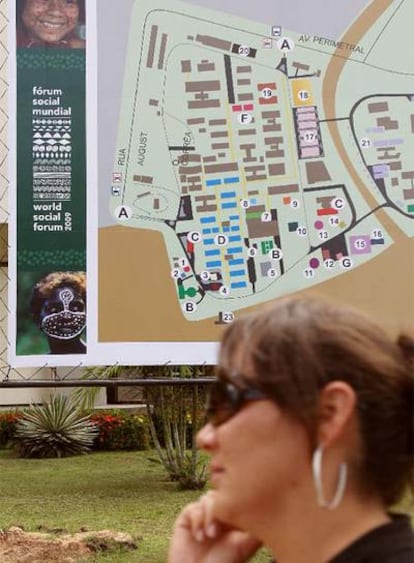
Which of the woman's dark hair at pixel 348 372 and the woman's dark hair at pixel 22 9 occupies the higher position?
the woman's dark hair at pixel 22 9

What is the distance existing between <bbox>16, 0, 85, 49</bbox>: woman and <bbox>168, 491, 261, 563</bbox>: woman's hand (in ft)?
12.7

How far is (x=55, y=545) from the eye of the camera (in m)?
5.60

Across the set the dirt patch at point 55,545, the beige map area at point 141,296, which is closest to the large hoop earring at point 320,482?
the beige map area at point 141,296

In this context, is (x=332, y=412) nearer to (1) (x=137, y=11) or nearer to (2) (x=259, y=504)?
(2) (x=259, y=504)

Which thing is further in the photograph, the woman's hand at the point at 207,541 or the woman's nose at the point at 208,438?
the woman's hand at the point at 207,541

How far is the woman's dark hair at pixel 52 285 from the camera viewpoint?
15.6 ft

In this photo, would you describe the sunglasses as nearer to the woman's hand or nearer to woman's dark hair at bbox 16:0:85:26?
the woman's hand

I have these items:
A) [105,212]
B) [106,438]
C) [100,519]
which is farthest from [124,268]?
[106,438]

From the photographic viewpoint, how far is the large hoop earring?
1.12 metres

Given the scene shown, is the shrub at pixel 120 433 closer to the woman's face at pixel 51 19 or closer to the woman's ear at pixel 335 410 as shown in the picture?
the woman's face at pixel 51 19

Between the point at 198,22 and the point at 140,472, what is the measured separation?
233 inches

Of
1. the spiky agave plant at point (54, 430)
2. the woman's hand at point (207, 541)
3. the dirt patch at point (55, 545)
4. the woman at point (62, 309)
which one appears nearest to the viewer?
the woman's hand at point (207, 541)

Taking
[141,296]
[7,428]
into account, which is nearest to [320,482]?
[141,296]

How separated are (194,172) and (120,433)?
774 centimetres
